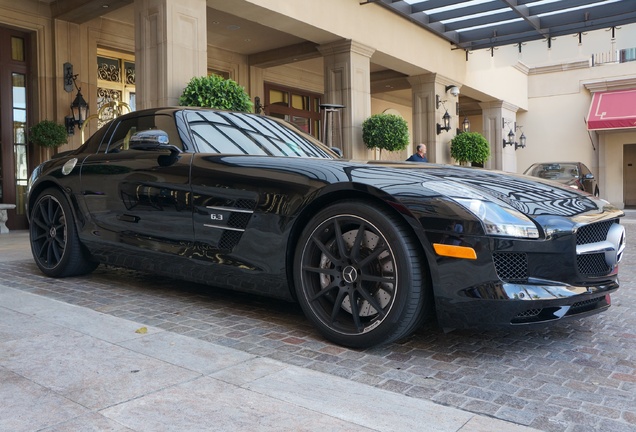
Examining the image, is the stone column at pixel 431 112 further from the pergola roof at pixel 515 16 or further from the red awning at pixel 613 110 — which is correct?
the red awning at pixel 613 110

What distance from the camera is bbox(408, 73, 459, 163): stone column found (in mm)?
16516

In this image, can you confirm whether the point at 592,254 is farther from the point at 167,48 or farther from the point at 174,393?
the point at 167,48

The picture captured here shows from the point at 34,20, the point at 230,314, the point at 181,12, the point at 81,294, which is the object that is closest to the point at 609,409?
the point at 230,314

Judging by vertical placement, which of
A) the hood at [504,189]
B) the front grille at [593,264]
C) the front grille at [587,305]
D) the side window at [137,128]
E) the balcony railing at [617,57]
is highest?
the balcony railing at [617,57]

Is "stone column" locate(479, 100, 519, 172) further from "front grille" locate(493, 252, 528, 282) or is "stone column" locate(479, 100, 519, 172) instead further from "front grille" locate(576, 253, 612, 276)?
"front grille" locate(493, 252, 528, 282)

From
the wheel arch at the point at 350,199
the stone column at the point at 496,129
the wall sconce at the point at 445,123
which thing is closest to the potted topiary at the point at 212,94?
the wheel arch at the point at 350,199

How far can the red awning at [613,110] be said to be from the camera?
2317cm

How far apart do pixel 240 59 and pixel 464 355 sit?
14242 mm

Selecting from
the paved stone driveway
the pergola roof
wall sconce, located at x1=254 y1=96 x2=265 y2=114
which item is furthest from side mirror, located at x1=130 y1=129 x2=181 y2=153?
wall sconce, located at x1=254 y1=96 x2=265 y2=114

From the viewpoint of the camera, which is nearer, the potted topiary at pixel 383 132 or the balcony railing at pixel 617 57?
the potted topiary at pixel 383 132

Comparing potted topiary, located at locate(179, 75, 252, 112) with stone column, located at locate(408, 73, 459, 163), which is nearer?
potted topiary, located at locate(179, 75, 252, 112)

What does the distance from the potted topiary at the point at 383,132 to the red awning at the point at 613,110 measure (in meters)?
14.5

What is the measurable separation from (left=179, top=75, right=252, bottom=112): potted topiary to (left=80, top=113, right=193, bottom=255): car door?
157 inches

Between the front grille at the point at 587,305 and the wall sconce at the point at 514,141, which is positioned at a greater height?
the wall sconce at the point at 514,141
